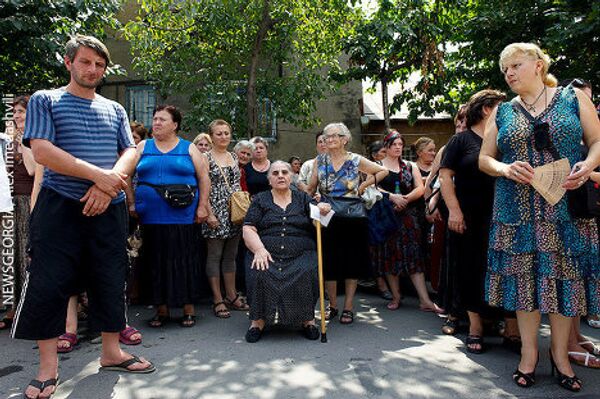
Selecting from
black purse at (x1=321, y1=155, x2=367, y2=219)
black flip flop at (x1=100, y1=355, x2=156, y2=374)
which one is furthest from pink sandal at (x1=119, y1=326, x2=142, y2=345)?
black purse at (x1=321, y1=155, x2=367, y2=219)

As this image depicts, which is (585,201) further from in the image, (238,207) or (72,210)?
(238,207)

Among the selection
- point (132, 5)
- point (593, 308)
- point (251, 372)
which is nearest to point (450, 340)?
point (593, 308)

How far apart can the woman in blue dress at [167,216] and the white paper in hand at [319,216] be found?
1.03 meters

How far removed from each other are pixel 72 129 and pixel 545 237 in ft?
9.67

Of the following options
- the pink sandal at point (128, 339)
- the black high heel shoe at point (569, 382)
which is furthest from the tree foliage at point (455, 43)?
the pink sandal at point (128, 339)

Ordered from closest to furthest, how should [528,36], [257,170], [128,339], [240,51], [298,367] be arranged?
[298,367] → [128,339] → [257,170] → [528,36] → [240,51]

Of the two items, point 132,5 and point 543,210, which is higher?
point 132,5

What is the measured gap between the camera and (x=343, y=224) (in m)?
4.99

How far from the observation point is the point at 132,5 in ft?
43.5

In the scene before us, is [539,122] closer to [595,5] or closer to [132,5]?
[595,5]

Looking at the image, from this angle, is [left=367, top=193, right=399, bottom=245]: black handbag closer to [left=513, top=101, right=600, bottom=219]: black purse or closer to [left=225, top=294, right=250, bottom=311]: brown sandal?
[left=225, top=294, right=250, bottom=311]: brown sandal

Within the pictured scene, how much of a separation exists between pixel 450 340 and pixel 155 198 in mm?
2835

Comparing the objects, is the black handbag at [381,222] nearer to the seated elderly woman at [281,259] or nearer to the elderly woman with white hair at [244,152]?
the seated elderly woman at [281,259]

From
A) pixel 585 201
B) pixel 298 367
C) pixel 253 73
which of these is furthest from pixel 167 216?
pixel 253 73
